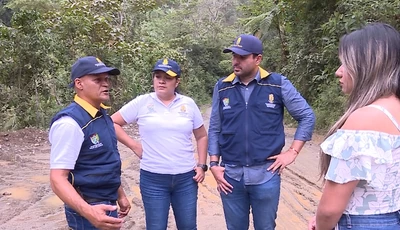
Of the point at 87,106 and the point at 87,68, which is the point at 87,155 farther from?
the point at 87,68

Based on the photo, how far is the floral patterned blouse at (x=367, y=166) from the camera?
5.35 feet

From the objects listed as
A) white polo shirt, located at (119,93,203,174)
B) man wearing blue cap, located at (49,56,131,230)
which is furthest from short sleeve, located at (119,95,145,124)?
man wearing blue cap, located at (49,56,131,230)

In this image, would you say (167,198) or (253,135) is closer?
(253,135)

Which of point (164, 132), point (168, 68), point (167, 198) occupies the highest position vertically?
point (168, 68)

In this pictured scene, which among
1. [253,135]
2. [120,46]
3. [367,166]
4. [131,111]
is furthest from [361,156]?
[120,46]

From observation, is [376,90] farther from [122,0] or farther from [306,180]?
[122,0]

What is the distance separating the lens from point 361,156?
1632mm

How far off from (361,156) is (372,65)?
38 cm

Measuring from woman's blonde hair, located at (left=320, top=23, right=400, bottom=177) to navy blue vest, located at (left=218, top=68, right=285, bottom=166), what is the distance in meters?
1.27

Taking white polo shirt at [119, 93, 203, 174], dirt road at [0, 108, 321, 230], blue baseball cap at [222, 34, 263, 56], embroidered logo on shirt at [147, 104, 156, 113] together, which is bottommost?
dirt road at [0, 108, 321, 230]

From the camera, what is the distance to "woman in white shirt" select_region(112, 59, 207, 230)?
3.22 meters

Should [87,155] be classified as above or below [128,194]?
above

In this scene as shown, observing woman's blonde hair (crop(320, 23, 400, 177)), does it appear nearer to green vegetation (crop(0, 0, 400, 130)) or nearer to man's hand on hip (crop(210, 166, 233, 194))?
→ man's hand on hip (crop(210, 166, 233, 194))

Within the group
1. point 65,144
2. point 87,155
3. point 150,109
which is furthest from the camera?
point 150,109
